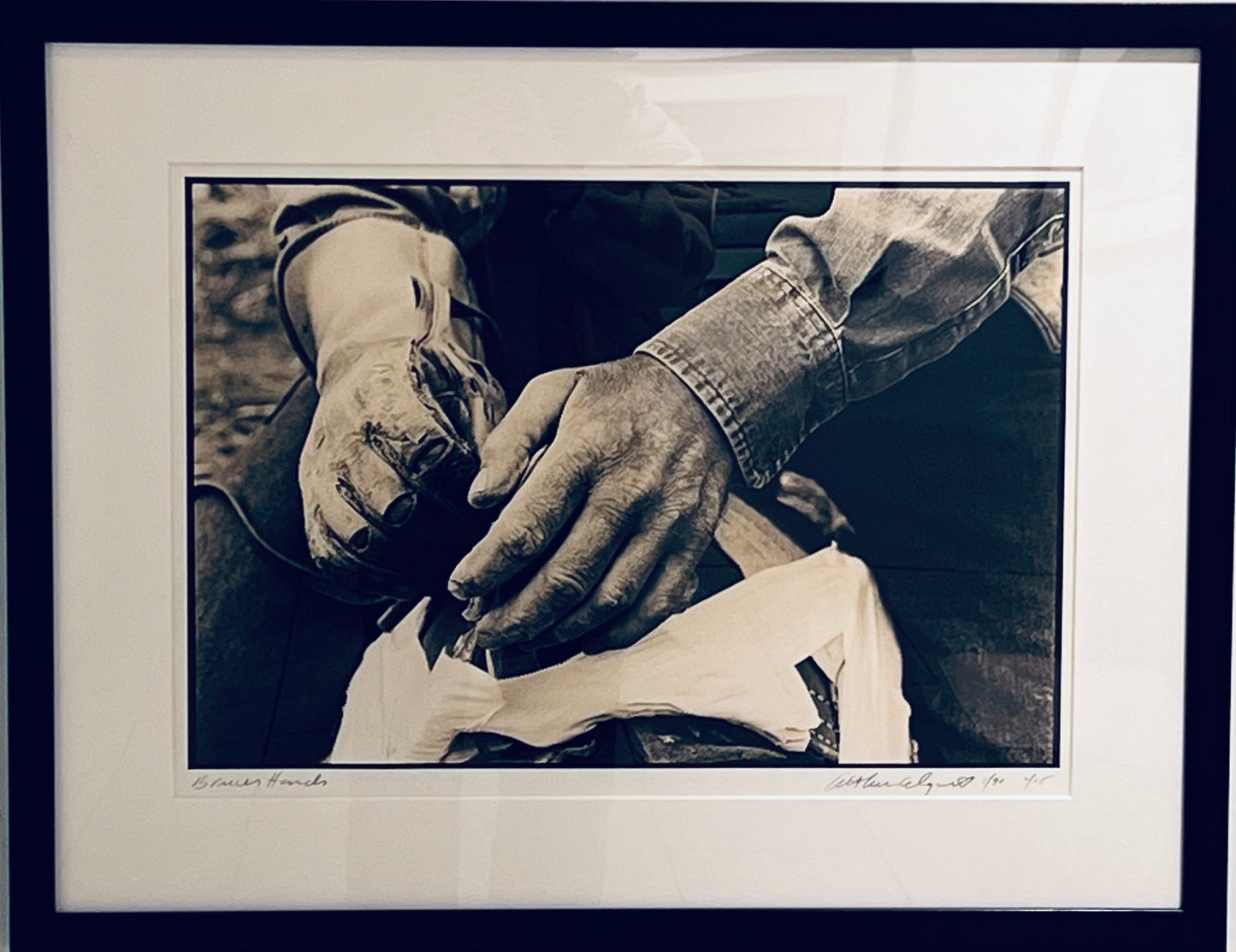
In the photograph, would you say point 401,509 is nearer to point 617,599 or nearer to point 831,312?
point 617,599

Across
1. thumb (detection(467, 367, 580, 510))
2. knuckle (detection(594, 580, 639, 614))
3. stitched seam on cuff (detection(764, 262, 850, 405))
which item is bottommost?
knuckle (detection(594, 580, 639, 614))

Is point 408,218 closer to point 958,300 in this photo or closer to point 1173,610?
point 958,300

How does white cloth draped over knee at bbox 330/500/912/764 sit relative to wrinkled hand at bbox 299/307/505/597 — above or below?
below

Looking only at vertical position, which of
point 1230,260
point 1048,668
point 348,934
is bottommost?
point 348,934

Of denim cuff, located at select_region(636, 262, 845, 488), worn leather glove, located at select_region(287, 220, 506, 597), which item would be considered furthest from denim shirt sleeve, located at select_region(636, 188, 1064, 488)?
worn leather glove, located at select_region(287, 220, 506, 597)

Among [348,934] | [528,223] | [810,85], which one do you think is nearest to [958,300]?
[810,85]
